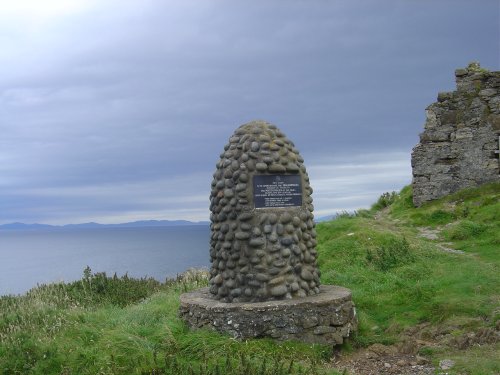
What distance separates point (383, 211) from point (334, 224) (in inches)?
282

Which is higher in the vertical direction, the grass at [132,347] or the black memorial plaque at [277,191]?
the black memorial plaque at [277,191]

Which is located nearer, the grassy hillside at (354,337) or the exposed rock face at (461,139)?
the grassy hillside at (354,337)

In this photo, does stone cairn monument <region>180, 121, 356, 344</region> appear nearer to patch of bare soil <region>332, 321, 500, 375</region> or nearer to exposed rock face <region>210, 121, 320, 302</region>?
exposed rock face <region>210, 121, 320, 302</region>

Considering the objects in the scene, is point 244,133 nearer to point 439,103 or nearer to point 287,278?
point 287,278

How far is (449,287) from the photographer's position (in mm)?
10156

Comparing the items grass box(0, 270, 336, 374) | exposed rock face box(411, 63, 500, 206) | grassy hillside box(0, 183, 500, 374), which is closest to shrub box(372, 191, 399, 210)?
exposed rock face box(411, 63, 500, 206)

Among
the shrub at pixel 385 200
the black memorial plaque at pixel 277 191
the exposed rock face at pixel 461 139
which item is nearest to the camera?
the black memorial plaque at pixel 277 191

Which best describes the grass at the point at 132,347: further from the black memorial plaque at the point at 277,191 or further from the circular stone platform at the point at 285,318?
the black memorial plaque at the point at 277,191

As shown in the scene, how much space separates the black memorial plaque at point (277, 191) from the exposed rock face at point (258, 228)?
3 cm

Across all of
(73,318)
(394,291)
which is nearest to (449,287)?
(394,291)

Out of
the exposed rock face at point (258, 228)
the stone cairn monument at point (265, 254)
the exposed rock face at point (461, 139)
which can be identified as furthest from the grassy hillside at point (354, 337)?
the exposed rock face at point (461, 139)

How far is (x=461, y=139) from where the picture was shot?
20156mm

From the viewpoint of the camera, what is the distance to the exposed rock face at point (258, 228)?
8.75 m

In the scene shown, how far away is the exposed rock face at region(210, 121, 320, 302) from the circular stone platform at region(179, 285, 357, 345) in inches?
12.9
